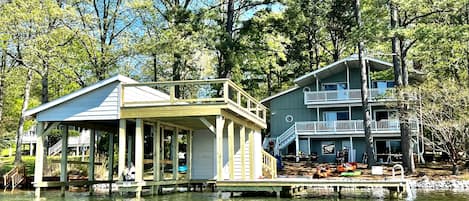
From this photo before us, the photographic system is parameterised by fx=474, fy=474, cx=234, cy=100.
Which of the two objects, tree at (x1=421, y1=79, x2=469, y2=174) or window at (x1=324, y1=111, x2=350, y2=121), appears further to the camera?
window at (x1=324, y1=111, x2=350, y2=121)

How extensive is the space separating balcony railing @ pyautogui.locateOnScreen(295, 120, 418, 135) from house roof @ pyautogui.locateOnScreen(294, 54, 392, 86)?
3103mm

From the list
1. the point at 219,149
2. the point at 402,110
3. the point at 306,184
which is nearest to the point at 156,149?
the point at 219,149

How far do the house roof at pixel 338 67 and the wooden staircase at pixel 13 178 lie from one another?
17.9 metres

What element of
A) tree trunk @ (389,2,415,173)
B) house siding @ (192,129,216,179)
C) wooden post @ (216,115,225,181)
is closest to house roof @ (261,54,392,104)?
tree trunk @ (389,2,415,173)

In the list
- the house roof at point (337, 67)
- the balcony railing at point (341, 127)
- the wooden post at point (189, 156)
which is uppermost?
the house roof at point (337, 67)

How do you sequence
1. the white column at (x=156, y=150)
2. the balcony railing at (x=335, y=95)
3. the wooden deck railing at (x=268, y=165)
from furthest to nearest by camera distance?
the balcony railing at (x=335, y=95) → the wooden deck railing at (x=268, y=165) → the white column at (x=156, y=150)

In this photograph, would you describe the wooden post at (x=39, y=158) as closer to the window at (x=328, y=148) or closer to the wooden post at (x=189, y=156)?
the wooden post at (x=189, y=156)

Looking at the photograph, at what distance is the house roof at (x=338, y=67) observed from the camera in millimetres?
30272

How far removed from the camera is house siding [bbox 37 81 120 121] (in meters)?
14.1

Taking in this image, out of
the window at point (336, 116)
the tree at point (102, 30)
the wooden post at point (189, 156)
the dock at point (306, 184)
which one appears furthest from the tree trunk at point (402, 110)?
the tree at point (102, 30)

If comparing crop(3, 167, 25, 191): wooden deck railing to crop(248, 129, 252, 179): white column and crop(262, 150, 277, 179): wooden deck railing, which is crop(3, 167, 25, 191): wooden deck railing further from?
crop(262, 150, 277, 179): wooden deck railing

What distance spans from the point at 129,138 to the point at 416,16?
1532cm

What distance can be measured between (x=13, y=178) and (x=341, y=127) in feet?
63.3

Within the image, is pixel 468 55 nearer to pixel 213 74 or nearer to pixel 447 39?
pixel 447 39
